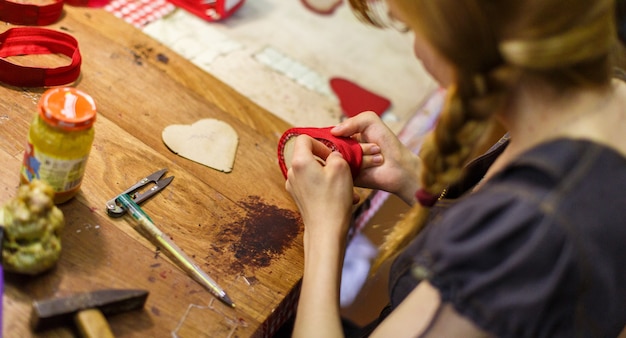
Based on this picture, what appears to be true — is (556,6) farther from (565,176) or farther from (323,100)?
(323,100)

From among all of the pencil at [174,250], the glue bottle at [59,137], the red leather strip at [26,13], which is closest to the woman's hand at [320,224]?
the pencil at [174,250]

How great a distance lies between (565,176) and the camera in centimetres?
70

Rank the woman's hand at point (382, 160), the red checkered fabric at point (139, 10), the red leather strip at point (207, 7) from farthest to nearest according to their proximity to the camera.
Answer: the red leather strip at point (207, 7) < the red checkered fabric at point (139, 10) < the woman's hand at point (382, 160)

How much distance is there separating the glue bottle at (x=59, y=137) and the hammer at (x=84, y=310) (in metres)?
0.19

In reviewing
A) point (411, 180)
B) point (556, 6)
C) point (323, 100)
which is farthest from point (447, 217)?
point (323, 100)

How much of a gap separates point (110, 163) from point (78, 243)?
0.60 ft

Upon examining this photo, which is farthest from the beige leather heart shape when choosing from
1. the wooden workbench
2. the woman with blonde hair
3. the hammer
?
the woman with blonde hair

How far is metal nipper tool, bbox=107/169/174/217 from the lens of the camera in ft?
3.17

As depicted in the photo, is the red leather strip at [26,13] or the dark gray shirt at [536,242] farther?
the red leather strip at [26,13]

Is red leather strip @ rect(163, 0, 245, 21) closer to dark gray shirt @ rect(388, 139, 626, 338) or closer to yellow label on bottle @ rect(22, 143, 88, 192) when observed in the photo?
yellow label on bottle @ rect(22, 143, 88, 192)

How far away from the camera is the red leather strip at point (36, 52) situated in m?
1.09

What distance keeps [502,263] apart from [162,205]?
1.91 feet

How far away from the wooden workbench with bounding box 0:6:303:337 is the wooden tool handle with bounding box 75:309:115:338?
0.03 m

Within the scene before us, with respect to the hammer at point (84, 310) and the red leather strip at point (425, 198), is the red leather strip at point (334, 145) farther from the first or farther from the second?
the hammer at point (84, 310)
